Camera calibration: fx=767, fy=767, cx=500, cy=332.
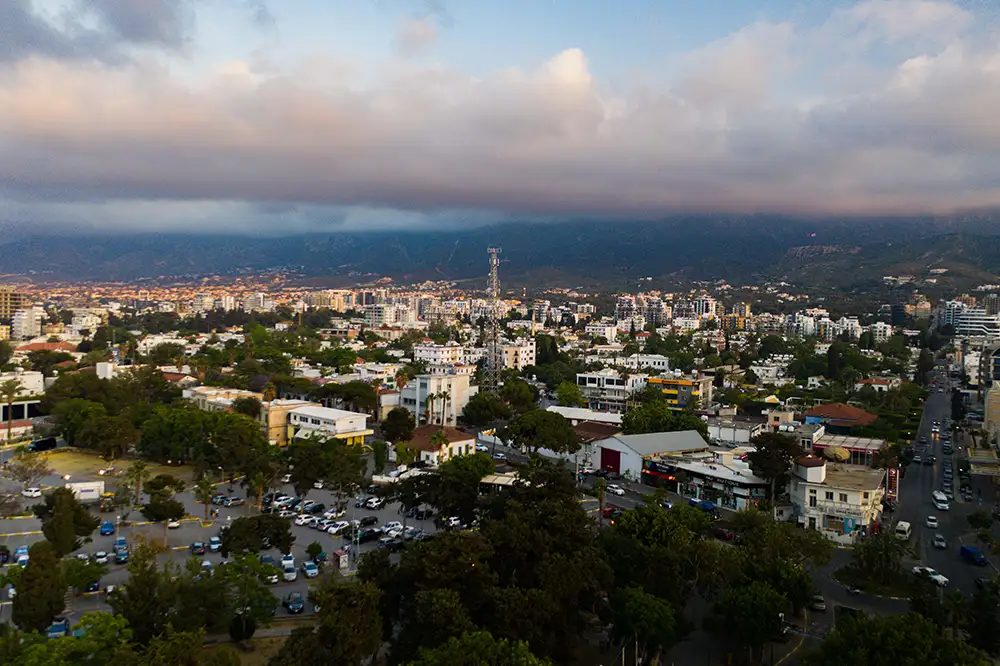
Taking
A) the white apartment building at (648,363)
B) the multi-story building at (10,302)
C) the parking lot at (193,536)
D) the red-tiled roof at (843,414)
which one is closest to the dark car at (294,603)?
the parking lot at (193,536)

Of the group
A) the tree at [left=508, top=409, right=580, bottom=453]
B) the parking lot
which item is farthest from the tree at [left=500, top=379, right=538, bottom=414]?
the parking lot

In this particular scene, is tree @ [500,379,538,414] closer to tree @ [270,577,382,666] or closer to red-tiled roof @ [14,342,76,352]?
tree @ [270,577,382,666]

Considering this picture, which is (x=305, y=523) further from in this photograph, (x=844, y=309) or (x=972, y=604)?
(x=844, y=309)

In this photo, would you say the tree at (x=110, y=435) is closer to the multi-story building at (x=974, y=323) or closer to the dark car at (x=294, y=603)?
the dark car at (x=294, y=603)

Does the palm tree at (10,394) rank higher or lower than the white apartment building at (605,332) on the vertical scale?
higher

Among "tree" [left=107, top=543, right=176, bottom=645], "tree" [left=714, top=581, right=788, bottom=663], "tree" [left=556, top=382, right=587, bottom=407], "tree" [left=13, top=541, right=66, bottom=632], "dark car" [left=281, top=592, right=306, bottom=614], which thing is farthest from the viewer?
"tree" [left=556, top=382, right=587, bottom=407]

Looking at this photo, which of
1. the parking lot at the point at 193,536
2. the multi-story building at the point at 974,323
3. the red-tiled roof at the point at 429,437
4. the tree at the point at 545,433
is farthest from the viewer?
the multi-story building at the point at 974,323
